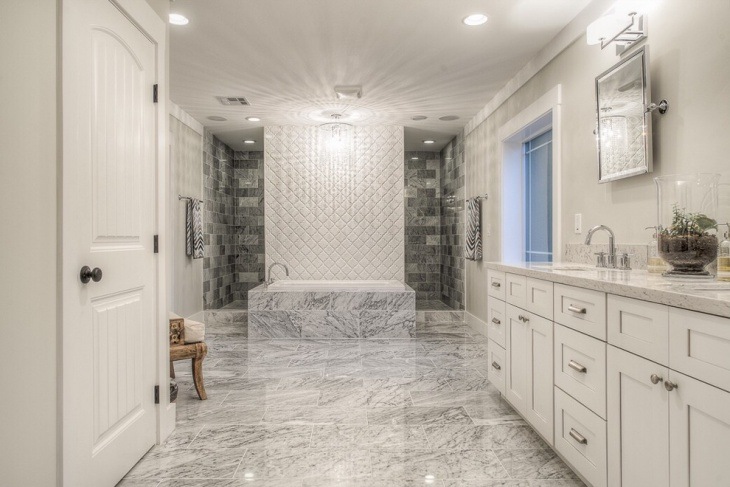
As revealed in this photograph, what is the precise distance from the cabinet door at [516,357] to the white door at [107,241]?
182cm

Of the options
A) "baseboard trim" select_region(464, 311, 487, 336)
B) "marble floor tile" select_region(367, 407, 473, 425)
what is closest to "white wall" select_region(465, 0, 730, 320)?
"marble floor tile" select_region(367, 407, 473, 425)

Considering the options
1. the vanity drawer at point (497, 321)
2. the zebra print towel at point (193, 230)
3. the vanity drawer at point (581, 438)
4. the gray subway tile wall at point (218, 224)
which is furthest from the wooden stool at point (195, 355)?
the gray subway tile wall at point (218, 224)

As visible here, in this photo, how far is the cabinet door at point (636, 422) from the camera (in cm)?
129

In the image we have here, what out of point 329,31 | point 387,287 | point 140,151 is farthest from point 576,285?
point 387,287

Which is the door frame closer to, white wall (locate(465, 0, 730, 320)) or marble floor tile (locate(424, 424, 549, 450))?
marble floor tile (locate(424, 424, 549, 450))

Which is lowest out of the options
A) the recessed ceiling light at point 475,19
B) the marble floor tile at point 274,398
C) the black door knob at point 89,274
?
the marble floor tile at point 274,398

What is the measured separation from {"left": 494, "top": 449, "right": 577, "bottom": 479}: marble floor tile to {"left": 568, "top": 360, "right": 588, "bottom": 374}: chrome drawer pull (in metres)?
0.51

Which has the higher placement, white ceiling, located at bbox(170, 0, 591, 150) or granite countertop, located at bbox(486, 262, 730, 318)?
white ceiling, located at bbox(170, 0, 591, 150)

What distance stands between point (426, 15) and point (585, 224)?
1673 mm

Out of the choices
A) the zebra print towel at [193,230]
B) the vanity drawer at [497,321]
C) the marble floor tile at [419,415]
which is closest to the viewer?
the marble floor tile at [419,415]

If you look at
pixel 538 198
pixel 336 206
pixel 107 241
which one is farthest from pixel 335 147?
pixel 107 241

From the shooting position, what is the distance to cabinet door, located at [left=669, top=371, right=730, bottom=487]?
1.08 meters

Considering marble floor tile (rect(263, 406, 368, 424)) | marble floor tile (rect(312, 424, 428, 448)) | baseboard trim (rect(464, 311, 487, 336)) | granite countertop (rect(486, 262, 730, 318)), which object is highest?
granite countertop (rect(486, 262, 730, 318))

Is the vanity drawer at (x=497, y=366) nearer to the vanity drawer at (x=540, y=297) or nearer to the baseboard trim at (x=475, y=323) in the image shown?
the vanity drawer at (x=540, y=297)
